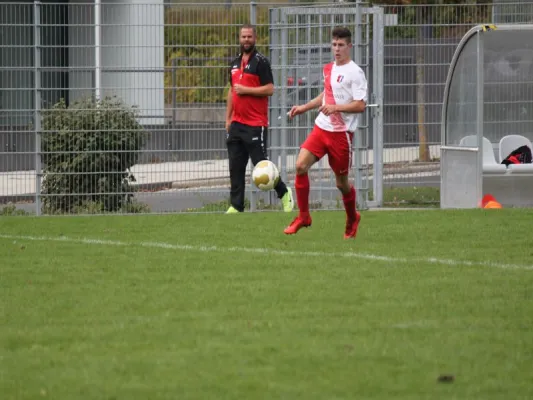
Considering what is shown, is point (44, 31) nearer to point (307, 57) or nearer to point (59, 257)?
point (307, 57)

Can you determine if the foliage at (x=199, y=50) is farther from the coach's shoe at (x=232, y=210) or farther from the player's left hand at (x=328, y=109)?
the player's left hand at (x=328, y=109)

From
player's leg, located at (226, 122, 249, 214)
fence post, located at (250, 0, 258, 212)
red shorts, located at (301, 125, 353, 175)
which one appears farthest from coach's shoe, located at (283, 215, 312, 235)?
fence post, located at (250, 0, 258, 212)

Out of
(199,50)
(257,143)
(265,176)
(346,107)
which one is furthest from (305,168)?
→ (199,50)

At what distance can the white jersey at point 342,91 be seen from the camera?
11.1 m

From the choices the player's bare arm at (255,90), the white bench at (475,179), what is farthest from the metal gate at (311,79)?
the player's bare arm at (255,90)

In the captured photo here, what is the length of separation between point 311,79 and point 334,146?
4742mm

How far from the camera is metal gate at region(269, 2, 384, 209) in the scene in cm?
1545

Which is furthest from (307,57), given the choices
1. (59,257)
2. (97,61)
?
(59,257)

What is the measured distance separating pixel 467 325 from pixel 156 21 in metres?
9.30

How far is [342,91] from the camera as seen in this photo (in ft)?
36.6

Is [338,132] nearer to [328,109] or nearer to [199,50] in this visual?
[328,109]

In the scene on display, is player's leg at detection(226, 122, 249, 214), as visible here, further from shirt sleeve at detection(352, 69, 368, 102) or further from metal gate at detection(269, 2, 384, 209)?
shirt sleeve at detection(352, 69, 368, 102)

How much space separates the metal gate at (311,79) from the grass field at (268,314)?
12.8 feet

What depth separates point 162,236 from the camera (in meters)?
11.5
